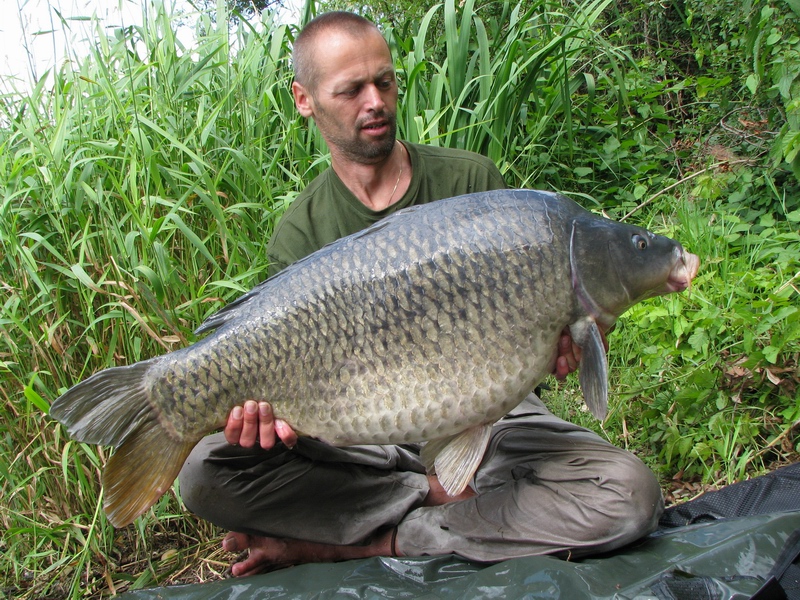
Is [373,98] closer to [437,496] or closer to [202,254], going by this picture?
[202,254]

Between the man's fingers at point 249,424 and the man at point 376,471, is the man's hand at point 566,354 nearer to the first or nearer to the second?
the man at point 376,471

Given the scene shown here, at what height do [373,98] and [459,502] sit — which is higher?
[373,98]

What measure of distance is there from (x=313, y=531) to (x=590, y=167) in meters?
2.47

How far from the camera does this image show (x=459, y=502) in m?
2.05

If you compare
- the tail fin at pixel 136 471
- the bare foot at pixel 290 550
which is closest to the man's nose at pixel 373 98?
the tail fin at pixel 136 471

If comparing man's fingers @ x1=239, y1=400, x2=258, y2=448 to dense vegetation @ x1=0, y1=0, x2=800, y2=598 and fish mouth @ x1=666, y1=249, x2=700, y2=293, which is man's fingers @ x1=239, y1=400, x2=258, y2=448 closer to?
dense vegetation @ x1=0, y1=0, x2=800, y2=598

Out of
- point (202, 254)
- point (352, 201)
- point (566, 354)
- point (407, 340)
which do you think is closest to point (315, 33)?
point (352, 201)

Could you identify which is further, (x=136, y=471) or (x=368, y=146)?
(x=368, y=146)

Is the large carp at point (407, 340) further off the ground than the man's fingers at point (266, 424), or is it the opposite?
the large carp at point (407, 340)

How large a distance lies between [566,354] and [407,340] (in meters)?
0.37

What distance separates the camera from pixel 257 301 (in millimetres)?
1700

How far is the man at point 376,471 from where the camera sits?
185cm

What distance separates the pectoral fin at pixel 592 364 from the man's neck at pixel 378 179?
0.76 meters

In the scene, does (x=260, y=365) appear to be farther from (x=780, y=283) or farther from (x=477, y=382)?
(x=780, y=283)
